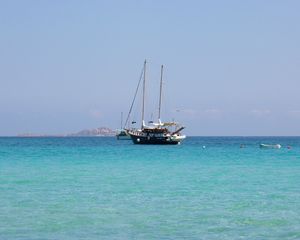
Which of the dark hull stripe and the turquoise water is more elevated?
the dark hull stripe

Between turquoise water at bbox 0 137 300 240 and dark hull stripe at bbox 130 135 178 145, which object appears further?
dark hull stripe at bbox 130 135 178 145

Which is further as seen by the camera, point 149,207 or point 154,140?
point 154,140

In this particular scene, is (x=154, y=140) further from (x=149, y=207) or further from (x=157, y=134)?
(x=149, y=207)

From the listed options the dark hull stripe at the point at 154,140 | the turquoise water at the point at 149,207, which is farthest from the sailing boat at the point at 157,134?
the turquoise water at the point at 149,207

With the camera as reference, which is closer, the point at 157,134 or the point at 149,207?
the point at 149,207

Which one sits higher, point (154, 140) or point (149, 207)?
point (154, 140)

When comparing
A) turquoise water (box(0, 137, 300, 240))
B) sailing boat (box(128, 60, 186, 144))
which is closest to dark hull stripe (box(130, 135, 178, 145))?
sailing boat (box(128, 60, 186, 144))

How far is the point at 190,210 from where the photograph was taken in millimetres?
20891

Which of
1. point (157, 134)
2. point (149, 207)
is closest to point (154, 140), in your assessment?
point (157, 134)

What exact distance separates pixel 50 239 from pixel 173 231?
3177 mm

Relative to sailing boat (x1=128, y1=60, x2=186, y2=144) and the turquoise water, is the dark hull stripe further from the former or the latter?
the turquoise water

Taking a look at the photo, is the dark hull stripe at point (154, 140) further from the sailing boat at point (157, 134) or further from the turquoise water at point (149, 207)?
the turquoise water at point (149, 207)

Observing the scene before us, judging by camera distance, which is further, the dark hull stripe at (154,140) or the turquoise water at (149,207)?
the dark hull stripe at (154,140)

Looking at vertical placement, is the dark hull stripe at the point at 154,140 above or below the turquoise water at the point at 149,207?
above
